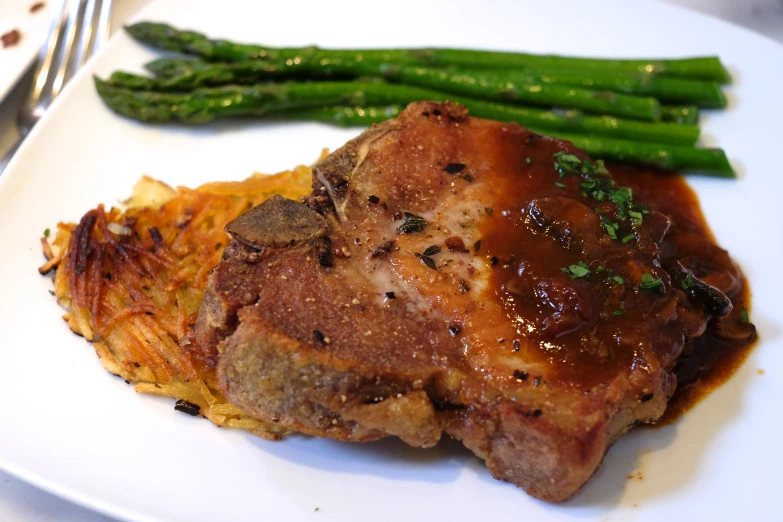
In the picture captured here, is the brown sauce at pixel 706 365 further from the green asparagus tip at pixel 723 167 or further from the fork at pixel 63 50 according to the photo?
the fork at pixel 63 50

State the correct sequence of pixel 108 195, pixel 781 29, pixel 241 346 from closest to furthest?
pixel 241 346 < pixel 108 195 < pixel 781 29

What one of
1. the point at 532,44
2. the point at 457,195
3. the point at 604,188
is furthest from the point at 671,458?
the point at 532,44

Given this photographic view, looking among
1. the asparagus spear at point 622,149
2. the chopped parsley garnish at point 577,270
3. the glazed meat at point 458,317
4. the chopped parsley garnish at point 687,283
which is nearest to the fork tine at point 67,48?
the asparagus spear at point 622,149

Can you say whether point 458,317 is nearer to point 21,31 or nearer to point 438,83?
point 438,83

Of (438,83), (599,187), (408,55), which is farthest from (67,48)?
(599,187)

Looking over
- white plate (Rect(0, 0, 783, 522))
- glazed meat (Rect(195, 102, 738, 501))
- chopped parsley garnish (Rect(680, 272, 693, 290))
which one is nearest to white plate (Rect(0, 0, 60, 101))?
white plate (Rect(0, 0, 783, 522))

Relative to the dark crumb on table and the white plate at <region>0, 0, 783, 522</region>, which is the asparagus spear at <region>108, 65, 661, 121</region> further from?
the dark crumb on table

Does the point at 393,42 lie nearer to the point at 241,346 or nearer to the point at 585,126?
the point at 585,126

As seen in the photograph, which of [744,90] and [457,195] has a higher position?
[744,90]
